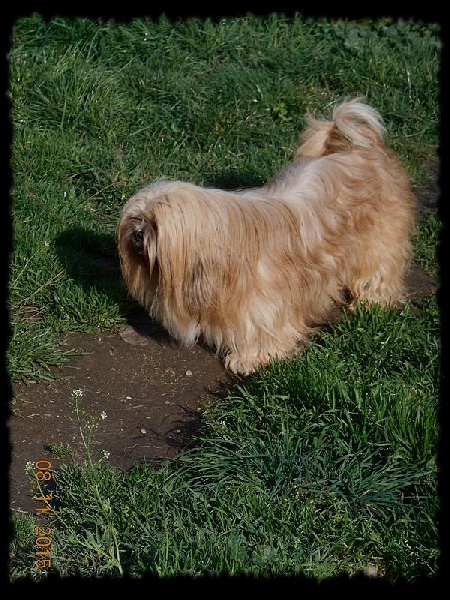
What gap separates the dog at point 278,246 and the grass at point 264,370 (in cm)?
31

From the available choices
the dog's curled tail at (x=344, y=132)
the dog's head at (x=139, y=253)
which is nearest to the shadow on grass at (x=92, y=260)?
the dog's head at (x=139, y=253)

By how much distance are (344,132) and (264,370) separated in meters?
1.70

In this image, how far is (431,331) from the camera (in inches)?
227

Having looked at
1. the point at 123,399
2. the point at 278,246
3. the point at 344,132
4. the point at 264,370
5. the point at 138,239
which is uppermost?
the point at 344,132

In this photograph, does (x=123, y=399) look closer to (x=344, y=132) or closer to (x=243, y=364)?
(x=243, y=364)

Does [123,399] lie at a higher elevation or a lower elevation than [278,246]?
lower

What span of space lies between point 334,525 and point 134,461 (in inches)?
47.1

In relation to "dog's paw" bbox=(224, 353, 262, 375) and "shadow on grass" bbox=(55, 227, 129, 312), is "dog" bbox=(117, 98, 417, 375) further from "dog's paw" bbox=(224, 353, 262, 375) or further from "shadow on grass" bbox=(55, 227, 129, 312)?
"shadow on grass" bbox=(55, 227, 129, 312)

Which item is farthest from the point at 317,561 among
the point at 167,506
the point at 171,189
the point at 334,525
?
the point at 171,189

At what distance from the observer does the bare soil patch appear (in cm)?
486

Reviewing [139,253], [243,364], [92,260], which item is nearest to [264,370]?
[243,364]

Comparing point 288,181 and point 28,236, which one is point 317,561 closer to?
point 288,181

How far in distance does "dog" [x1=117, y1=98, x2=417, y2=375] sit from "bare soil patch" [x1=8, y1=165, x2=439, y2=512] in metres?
0.23

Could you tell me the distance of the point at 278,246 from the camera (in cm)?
547
